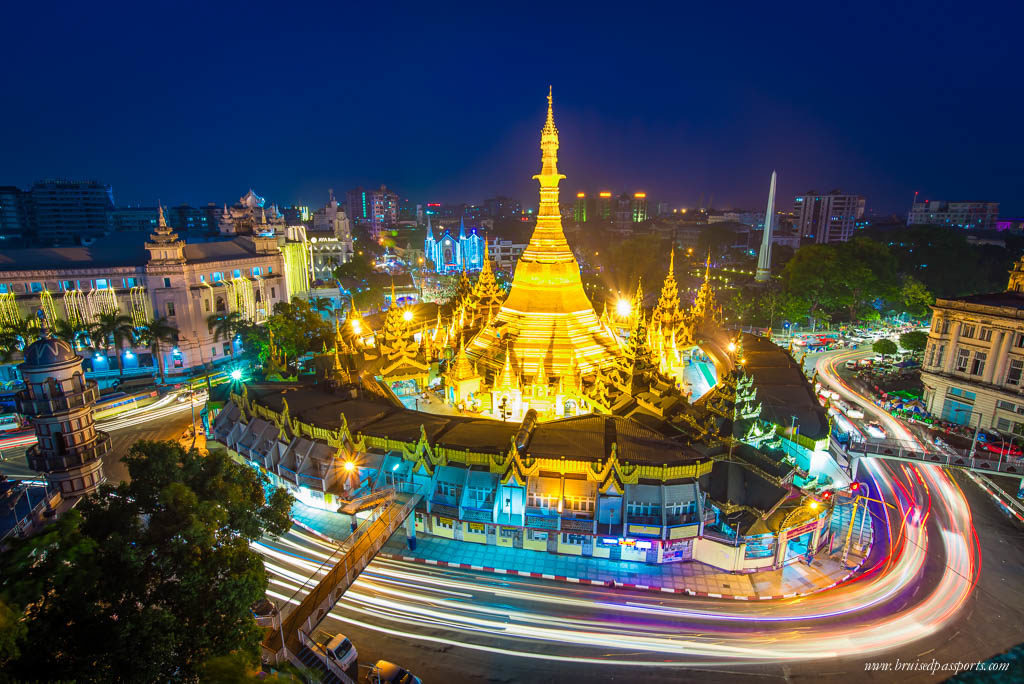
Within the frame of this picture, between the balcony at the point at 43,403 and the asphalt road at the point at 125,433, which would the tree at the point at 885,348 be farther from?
the balcony at the point at 43,403

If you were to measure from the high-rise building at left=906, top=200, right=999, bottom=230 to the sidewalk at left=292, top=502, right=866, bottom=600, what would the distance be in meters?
158

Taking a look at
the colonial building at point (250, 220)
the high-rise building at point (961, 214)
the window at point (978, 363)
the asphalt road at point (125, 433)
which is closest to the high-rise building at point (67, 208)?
the colonial building at point (250, 220)

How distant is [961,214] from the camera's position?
499ft

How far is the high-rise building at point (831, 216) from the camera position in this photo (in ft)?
481

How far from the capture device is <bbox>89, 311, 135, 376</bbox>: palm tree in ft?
175

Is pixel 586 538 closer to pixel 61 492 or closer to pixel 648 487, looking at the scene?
pixel 648 487

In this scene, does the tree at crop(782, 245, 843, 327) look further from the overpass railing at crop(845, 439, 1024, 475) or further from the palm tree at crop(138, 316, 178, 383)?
the palm tree at crop(138, 316, 178, 383)

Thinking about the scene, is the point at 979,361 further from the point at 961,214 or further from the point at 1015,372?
the point at 961,214

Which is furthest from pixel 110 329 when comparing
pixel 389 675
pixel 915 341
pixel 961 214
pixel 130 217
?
pixel 961 214

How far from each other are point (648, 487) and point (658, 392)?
10.1 metres

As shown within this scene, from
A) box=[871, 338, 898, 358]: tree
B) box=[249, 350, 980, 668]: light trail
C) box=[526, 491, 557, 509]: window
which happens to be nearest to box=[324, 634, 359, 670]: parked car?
box=[249, 350, 980, 668]: light trail

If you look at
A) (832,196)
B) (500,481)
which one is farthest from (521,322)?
(832,196)

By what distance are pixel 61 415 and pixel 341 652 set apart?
17567 millimetres

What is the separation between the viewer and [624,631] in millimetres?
21906
